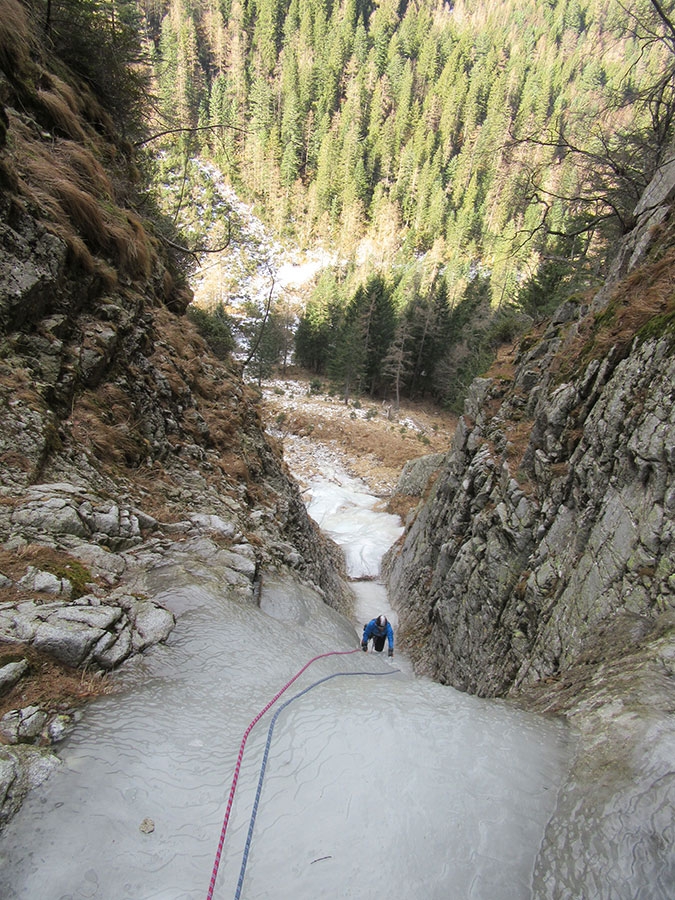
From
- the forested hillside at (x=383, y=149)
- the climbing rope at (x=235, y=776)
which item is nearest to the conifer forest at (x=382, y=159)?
the forested hillside at (x=383, y=149)

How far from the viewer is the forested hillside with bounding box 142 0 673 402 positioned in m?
43.5

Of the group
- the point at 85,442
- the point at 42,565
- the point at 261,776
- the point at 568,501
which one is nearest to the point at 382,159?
the point at 568,501

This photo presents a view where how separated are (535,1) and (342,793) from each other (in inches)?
8396

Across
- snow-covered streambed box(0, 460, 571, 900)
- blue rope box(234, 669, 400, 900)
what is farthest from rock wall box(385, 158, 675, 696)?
blue rope box(234, 669, 400, 900)

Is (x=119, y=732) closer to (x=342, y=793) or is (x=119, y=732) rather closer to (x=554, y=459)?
(x=342, y=793)

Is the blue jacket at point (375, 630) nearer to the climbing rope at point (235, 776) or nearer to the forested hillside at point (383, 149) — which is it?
the climbing rope at point (235, 776)

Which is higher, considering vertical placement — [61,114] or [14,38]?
[14,38]

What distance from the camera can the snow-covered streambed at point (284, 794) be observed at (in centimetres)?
231

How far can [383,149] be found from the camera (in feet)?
257

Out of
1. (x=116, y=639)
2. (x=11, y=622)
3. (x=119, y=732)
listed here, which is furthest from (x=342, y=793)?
(x=11, y=622)

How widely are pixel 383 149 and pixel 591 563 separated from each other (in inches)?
3824

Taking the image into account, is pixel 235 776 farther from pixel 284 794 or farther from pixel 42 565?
pixel 42 565

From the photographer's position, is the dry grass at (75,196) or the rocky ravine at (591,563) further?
the dry grass at (75,196)

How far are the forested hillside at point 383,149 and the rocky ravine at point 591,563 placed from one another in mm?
20611
